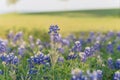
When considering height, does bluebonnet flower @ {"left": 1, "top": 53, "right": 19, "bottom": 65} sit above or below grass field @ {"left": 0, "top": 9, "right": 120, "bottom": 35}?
below

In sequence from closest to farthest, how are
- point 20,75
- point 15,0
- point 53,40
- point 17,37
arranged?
point 20,75 < point 53,40 < point 17,37 < point 15,0

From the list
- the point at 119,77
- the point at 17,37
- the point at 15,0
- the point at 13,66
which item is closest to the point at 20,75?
the point at 13,66

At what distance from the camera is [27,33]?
41.5 ft

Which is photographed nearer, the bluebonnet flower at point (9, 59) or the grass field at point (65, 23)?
the bluebonnet flower at point (9, 59)

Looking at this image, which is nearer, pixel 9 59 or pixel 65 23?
pixel 9 59

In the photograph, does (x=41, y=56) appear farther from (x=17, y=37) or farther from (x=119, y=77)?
(x=17, y=37)

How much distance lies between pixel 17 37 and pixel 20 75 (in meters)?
3.59

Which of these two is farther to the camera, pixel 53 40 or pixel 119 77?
pixel 53 40

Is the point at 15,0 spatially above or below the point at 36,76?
above

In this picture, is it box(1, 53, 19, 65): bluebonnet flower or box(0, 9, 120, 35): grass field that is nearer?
box(1, 53, 19, 65): bluebonnet flower

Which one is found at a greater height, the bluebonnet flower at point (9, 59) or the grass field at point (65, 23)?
the grass field at point (65, 23)

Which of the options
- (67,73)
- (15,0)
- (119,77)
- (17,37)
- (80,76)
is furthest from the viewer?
(15,0)

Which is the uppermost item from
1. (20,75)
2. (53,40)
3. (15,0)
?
(15,0)

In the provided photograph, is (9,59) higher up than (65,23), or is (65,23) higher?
(65,23)
